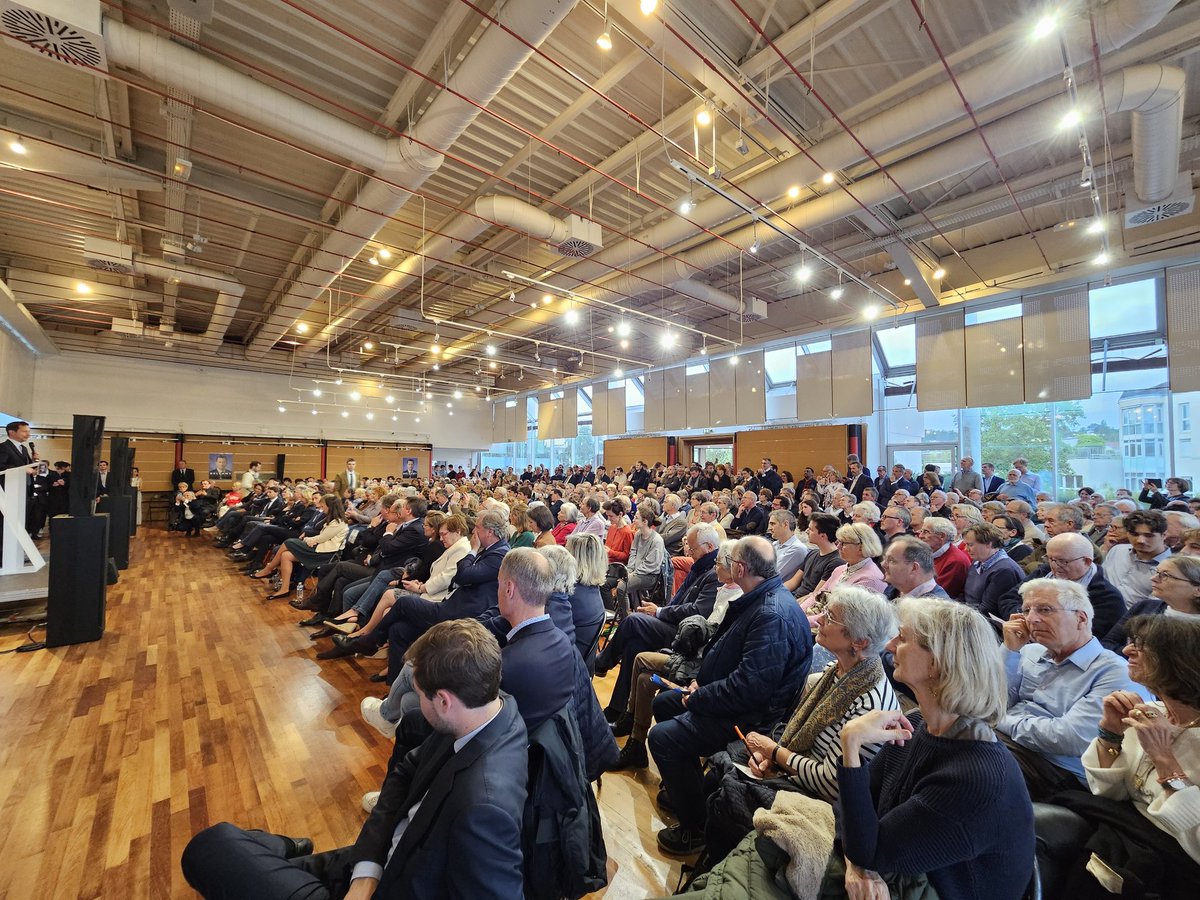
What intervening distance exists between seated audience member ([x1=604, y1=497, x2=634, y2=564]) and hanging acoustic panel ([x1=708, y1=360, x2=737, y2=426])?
7.60m

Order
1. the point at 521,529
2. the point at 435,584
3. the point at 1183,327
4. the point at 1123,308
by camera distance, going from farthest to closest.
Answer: the point at 1123,308, the point at 1183,327, the point at 521,529, the point at 435,584

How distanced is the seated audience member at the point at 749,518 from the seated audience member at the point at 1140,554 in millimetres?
3637

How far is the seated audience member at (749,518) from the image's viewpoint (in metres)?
6.84

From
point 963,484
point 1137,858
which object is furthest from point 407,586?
point 963,484

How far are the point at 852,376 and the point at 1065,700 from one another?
9504 millimetres

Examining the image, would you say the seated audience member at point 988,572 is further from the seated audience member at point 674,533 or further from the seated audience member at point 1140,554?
the seated audience member at point 674,533

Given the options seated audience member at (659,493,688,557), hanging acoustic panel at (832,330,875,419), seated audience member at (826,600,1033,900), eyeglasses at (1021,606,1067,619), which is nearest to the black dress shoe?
seated audience member at (826,600,1033,900)

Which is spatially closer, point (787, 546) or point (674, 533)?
point (787, 546)

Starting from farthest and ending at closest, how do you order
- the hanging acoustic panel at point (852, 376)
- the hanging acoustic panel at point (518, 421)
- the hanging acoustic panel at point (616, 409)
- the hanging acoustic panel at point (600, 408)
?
the hanging acoustic panel at point (518, 421) < the hanging acoustic panel at point (600, 408) < the hanging acoustic panel at point (616, 409) < the hanging acoustic panel at point (852, 376)

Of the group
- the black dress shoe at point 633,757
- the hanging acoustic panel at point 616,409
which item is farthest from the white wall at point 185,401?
the black dress shoe at point 633,757

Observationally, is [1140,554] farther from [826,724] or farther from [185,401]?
[185,401]

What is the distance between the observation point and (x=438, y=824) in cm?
120

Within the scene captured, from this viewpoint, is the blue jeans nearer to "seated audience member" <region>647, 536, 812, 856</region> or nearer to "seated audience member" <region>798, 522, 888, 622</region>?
"seated audience member" <region>647, 536, 812, 856</region>

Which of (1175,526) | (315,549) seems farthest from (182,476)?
(1175,526)
